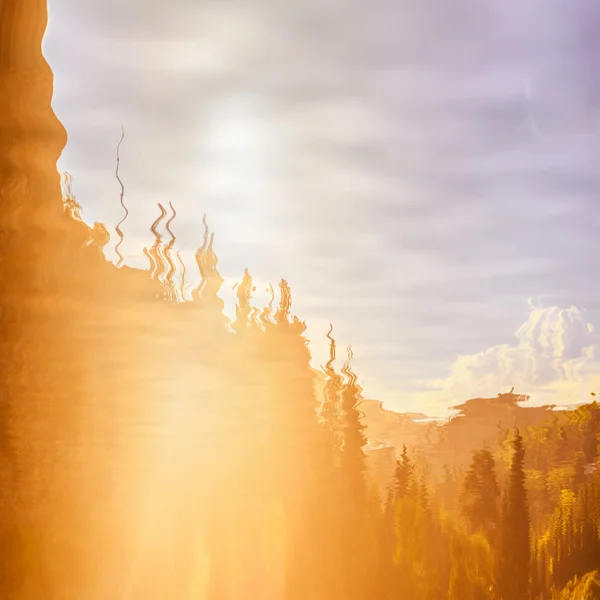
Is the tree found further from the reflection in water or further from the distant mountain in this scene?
the reflection in water

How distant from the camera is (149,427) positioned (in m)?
13.8

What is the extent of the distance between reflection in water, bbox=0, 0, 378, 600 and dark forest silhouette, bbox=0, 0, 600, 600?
43 mm

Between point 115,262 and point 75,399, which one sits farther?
point 75,399

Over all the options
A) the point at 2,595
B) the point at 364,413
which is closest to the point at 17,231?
the point at 364,413

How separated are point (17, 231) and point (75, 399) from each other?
4972 mm

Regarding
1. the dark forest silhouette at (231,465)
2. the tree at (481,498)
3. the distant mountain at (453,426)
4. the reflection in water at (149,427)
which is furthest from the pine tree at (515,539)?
the reflection in water at (149,427)

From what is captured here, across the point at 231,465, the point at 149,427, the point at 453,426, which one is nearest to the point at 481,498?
the point at 453,426

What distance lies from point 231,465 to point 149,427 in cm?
187

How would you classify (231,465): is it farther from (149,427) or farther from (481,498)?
(481,498)

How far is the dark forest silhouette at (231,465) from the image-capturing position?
409 inches

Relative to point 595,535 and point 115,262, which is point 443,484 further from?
point 115,262

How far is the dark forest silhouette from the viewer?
10398mm

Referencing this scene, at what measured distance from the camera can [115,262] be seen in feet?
30.4

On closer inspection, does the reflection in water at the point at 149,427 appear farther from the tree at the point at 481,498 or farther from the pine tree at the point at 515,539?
the pine tree at the point at 515,539
